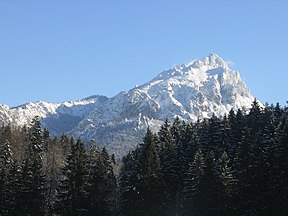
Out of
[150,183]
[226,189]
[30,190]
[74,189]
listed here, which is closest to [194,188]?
[226,189]

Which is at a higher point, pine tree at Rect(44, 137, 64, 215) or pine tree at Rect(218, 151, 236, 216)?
pine tree at Rect(44, 137, 64, 215)

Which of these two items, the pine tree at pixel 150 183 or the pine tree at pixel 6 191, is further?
the pine tree at pixel 6 191

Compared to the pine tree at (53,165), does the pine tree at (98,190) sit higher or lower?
lower

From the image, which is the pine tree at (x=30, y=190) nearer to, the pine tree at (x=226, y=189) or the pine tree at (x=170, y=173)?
the pine tree at (x=170, y=173)

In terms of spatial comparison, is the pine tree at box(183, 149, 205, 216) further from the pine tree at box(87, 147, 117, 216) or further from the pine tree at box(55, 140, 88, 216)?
the pine tree at box(55, 140, 88, 216)

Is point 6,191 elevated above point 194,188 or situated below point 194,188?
above

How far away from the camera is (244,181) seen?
65750mm

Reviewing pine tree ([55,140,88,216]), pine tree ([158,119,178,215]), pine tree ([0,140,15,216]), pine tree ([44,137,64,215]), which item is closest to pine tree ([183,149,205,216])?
pine tree ([158,119,178,215])

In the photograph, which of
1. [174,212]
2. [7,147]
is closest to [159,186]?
[174,212]

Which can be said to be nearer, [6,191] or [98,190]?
[98,190]

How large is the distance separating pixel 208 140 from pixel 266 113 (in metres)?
15.3

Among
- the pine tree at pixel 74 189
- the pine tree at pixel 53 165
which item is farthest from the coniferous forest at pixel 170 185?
the pine tree at pixel 53 165

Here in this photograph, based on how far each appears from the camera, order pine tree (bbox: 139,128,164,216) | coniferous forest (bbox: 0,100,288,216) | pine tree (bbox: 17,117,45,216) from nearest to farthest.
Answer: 1. coniferous forest (bbox: 0,100,288,216)
2. pine tree (bbox: 139,128,164,216)
3. pine tree (bbox: 17,117,45,216)

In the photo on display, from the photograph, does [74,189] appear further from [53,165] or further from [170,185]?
[53,165]
